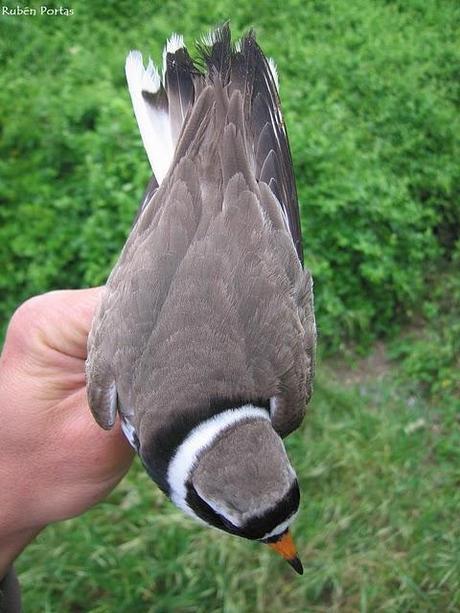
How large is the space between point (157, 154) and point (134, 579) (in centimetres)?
197

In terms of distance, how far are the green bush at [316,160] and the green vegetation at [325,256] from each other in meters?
0.01

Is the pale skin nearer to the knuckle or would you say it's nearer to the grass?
the knuckle

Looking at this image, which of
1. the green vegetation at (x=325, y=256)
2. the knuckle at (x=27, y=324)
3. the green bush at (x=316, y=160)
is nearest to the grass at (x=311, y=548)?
the green vegetation at (x=325, y=256)

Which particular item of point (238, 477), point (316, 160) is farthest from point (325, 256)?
point (238, 477)

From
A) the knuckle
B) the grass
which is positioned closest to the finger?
the knuckle

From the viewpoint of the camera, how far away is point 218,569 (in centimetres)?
360

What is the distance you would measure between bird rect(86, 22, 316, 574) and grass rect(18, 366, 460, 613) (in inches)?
40.9

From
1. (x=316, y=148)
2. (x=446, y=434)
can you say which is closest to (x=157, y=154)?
(x=316, y=148)

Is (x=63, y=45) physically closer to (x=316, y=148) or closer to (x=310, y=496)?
(x=316, y=148)

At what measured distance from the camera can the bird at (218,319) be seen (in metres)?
2.37

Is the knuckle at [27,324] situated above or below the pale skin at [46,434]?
above

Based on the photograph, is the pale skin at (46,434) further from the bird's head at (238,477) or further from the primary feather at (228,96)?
the primary feather at (228,96)

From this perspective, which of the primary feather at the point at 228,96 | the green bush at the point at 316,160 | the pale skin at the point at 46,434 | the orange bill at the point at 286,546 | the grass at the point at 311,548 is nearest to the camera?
the orange bill at the point at 286,546

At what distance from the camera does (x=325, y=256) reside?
15.5ft
